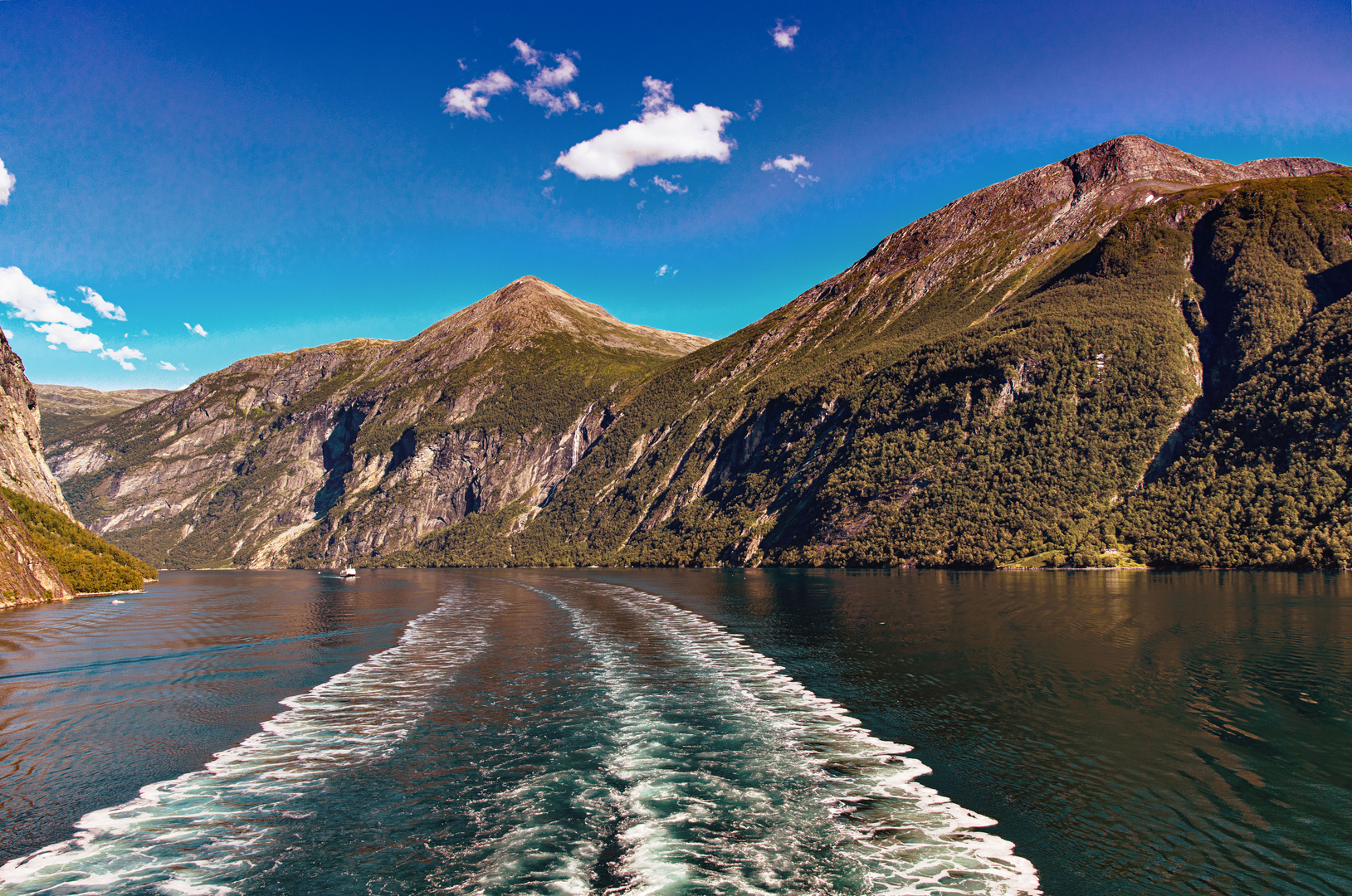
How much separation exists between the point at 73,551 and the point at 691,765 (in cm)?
10197

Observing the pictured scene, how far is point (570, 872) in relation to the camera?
13055 millimetres

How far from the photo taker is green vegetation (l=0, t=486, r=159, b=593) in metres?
78.9

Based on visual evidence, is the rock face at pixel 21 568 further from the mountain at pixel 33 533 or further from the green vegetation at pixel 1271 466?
the green vegetation at pixel 1271 466

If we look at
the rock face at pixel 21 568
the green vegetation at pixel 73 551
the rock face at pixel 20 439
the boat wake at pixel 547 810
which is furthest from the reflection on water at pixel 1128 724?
the rock face at pixel 20 439

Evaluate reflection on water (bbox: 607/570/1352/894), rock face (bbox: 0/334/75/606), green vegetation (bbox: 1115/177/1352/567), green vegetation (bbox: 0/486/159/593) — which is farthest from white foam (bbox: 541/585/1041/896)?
green vegetation (bbox: 1115/177/1352/567)

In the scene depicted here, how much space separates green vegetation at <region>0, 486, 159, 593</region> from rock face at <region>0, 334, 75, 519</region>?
607 cm

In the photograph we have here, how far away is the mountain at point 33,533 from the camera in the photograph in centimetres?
6481

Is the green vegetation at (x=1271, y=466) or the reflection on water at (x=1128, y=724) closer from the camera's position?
the reflection on water at (x=1128, y=724)

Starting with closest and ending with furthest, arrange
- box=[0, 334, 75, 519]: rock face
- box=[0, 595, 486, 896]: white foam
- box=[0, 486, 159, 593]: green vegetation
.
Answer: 1. box=[0, 595, 486, 896]: white foam
2. box=[0, 486, 159, 593]: green vegetation
3. box=[0, 334, 75, 519]: rock face

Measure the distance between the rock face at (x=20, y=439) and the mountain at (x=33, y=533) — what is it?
0.48 ft

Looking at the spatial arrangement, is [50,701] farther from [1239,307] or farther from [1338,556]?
[1239,307]

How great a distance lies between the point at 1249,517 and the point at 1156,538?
16151mm

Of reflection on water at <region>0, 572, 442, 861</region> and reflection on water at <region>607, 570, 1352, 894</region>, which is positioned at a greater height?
reflection on water at <region>607, 570, 1352, 894</region>

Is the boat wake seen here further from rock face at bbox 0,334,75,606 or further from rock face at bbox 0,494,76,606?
rock face at bbox 0,334,75,606
